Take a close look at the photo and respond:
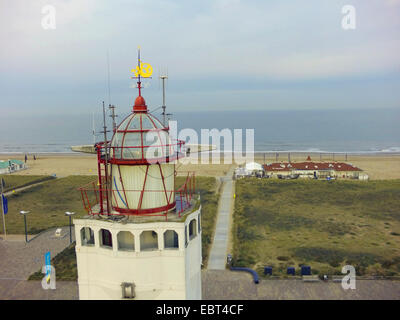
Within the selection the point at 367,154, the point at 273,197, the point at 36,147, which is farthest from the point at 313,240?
the point at 36,147

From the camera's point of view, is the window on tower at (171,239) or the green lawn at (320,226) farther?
the green lawn at (320,226)

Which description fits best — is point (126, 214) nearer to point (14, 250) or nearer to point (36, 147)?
point (14, 250)

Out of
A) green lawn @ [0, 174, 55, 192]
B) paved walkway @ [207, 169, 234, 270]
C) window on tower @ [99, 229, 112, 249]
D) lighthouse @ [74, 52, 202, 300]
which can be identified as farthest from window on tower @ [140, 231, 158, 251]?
green lawn @ [0, 174, 55, 192]

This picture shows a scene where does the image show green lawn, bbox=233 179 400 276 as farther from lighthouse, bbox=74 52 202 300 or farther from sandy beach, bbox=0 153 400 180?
sandy beach, bbox=0 153 400 180

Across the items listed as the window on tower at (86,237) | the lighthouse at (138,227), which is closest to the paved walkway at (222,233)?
the window on tower at (86,237)

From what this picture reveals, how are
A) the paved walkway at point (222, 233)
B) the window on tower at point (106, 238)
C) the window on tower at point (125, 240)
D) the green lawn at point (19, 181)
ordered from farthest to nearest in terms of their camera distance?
the green lawn at point (19, 181)
the paved walkway at point (222, 233)
the window on tower at point (106, 238)
the window on tower at point (125, 240)

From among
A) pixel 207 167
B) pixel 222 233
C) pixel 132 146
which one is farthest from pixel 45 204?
pixel 132 146

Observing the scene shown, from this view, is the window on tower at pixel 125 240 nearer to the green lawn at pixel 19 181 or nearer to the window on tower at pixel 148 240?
the window on tower at pixel 148 240
